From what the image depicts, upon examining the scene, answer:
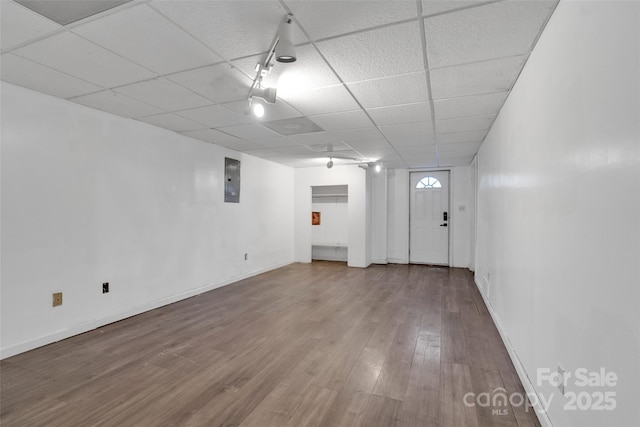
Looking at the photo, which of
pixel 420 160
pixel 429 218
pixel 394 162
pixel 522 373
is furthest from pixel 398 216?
pixel 522 373

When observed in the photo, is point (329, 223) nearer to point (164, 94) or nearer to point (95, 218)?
point (95, 218)

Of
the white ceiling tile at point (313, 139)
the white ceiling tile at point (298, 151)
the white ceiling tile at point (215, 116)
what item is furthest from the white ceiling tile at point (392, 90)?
the white ceiling tile at point (298, 151)

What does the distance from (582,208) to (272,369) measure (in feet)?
7.63

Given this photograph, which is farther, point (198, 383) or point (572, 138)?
point (198, 383)

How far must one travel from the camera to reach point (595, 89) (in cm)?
121

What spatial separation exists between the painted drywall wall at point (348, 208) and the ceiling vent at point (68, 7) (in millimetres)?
5590

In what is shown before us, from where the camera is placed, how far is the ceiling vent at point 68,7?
63.0 inches

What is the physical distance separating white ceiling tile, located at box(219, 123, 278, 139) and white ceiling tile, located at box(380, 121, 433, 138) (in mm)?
1590

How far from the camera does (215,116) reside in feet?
11.3

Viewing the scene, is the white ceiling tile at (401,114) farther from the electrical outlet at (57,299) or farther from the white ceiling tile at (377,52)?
the electrical outlet at (57,299)

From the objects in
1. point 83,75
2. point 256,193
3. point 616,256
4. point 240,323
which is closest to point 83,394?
point 240,323

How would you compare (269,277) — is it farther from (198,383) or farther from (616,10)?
(616,10)

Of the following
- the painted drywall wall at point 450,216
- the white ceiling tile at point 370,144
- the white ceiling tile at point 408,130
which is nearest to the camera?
the white ceiling tile at point 408,130

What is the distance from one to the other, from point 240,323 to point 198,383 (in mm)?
1205
